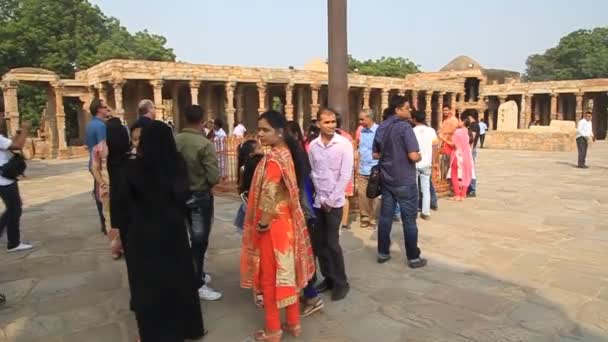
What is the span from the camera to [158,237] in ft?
8.74

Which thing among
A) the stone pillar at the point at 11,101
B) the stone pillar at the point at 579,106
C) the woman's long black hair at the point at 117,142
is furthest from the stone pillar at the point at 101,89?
the stone pillar at the point at 579,106

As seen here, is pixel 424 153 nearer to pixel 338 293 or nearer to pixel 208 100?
pixel 338 293

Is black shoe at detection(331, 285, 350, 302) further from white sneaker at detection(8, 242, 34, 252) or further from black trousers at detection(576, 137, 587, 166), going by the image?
black trousers at detection(576, 137, 587, 166)

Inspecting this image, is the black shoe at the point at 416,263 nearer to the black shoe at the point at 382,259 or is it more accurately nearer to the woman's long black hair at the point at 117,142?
the black shoe at the point at 382,259

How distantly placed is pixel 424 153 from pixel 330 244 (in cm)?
298

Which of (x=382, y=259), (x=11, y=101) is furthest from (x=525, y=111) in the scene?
(x=382, y=259)

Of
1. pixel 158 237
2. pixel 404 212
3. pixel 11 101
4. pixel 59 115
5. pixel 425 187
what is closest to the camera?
pixel 158 237

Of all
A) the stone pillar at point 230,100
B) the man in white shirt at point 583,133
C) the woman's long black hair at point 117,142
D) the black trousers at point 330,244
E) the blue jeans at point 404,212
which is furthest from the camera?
the stone pillar at point 230,100

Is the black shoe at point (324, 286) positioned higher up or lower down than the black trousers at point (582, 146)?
lower down

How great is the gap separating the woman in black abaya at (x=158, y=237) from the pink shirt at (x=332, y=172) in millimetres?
1079

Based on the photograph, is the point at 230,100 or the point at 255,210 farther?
the point at 230,100

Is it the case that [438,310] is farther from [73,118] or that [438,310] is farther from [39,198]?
[73,118]

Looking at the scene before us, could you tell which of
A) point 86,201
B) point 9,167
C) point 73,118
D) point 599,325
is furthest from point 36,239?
point 73,118

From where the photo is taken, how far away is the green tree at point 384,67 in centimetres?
4709
